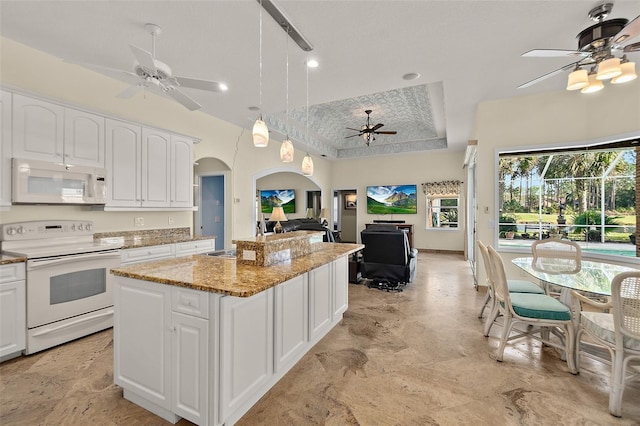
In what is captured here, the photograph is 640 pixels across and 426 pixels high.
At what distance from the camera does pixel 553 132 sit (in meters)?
4.04

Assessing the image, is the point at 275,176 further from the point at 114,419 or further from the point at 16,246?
the point at 114,419

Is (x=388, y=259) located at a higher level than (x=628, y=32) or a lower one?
lower

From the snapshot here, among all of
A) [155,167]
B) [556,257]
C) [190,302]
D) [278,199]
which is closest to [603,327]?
[556,257]

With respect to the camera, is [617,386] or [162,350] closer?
[162,350]

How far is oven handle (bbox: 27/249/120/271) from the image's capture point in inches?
98.9

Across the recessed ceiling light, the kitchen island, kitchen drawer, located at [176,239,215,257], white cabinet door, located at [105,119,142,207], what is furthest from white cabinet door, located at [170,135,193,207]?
the recessed ceiling light

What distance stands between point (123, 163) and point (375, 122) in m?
5.34

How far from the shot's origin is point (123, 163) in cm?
350

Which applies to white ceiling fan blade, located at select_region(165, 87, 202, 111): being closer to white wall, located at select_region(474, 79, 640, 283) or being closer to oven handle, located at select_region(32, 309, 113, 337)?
oven handle, located at select_region(32, 309, 113, 337)

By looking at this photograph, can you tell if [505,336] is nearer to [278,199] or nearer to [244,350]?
[244,350]

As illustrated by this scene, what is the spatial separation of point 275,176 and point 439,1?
365 inches

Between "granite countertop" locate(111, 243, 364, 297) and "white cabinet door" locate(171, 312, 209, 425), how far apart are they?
21 centimetres

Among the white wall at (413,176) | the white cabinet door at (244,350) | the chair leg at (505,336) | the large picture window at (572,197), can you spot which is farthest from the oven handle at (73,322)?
the white wall at (413,176)

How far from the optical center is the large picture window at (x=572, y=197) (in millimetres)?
3787
